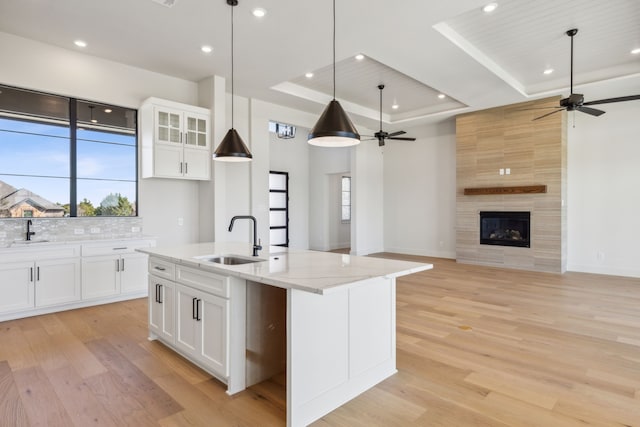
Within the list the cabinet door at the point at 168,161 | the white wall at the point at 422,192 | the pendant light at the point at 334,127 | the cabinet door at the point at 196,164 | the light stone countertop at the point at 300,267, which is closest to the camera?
the light stone countertop at the point at 300,267

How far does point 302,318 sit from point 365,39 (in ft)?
11.2

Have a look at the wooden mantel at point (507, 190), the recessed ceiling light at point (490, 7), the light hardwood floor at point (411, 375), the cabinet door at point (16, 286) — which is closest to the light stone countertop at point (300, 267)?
the light hardwood floor at point (411, 375)

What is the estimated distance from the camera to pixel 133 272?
4.66 metres

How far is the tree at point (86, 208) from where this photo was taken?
4.62 metres

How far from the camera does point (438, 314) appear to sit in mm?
4027

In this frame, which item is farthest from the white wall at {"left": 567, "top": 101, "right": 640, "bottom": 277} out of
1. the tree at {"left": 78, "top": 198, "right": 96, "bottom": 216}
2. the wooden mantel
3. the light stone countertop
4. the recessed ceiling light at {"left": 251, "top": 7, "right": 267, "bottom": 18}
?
the tree at {"left": 78, "top": 198, "right": 96, "bottom": 216}

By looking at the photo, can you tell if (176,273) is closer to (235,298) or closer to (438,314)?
(235,298)

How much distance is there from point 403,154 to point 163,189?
5866 mm

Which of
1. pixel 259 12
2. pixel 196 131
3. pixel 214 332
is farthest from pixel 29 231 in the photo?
pixel 259 12

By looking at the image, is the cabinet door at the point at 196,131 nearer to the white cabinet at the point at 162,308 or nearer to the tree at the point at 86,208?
the tree at the point at 86,208

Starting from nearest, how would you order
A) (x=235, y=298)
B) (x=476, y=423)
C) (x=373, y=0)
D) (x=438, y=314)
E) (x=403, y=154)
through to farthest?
(x=476, y=423) < (x=235, y=298) < (x=373, y=0) < (x=438, y=314) < (x=403, y=154)

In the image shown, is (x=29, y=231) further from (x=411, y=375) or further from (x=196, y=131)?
(x=411, y=375)

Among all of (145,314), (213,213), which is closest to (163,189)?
(213,213)

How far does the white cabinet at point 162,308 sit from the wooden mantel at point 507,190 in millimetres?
6216
